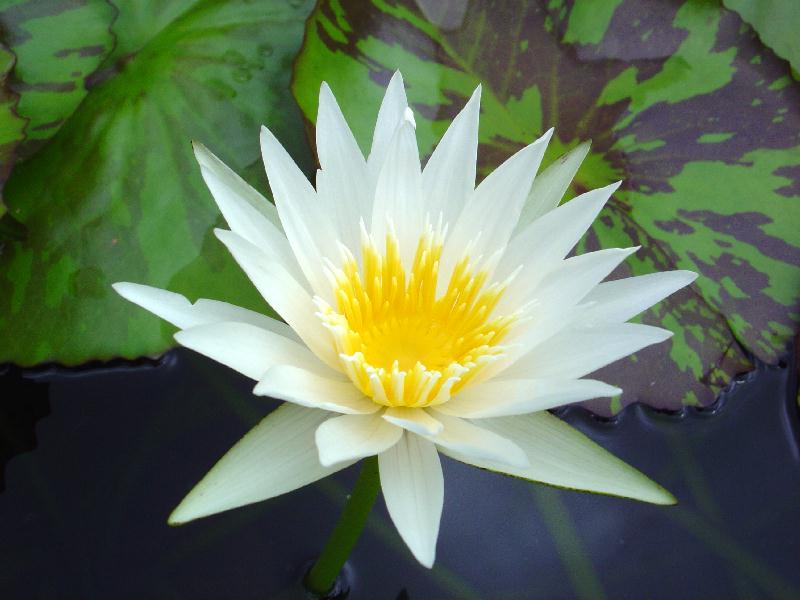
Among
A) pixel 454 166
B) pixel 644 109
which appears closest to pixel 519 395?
pixel 454 166

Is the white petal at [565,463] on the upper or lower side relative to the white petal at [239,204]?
lower

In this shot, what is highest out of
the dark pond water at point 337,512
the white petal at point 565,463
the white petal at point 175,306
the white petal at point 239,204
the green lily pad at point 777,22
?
the green lily pad at point 777,22

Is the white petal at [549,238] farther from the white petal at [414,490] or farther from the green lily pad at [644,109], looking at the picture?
the green lily pad at [644,109]

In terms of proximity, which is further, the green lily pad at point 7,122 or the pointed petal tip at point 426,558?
the green lily pad at point 7,122

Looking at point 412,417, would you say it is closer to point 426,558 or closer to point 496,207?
point 426,558

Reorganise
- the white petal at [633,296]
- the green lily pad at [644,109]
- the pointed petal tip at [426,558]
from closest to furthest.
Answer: the pointed petal tip at [426,558] → the white petal at [633,296] → the green lily pad at [644,109]

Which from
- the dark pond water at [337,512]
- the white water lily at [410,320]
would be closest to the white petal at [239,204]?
the white water lily at [410,320]

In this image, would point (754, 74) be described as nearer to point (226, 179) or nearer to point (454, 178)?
point (454, 178)


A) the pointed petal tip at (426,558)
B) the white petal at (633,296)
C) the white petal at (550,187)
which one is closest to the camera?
the pointed petal tip at (426,558)
